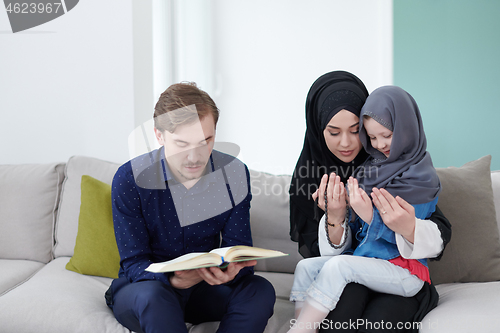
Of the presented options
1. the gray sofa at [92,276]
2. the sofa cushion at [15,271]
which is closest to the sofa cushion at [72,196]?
the gray sofa at [92,276]

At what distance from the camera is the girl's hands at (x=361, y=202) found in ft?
3.84

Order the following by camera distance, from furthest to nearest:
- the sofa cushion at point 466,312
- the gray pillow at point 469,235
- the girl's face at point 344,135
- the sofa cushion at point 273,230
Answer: the sofa cushion at point 273,230
the gray pillow at point 469,235
the girl's face at point 344,135
the sofa cushion at point 466,312

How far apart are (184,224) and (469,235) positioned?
110 cm

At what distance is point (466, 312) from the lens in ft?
3.65

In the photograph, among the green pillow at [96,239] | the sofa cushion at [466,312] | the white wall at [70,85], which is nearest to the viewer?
the sofa cushion at [466,312]

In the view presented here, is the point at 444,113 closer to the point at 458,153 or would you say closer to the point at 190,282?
the point at 458,153

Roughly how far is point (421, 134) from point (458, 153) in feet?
4.01

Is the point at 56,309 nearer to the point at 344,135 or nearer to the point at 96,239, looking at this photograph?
the point at 96,239

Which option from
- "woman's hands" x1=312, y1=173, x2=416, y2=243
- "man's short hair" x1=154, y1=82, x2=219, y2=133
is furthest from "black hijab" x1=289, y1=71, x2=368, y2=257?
"man's short hair" x1=154, y1=82, x2=219, y2=133

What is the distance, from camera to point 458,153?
2.25 m

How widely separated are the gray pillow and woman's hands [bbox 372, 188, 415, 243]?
447 millimetres

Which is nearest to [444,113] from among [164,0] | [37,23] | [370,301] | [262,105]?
[262,105]

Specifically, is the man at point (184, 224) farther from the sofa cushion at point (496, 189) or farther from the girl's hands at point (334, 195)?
the sofa cushion at point (496, 189)

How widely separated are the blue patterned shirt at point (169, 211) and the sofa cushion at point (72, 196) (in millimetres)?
641
